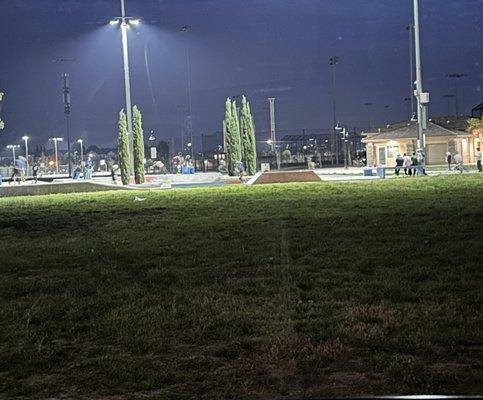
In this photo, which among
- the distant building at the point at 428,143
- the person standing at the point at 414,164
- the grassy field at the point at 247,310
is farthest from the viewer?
the distant building at the point at 428,143

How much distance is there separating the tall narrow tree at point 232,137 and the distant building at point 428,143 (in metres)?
18.9

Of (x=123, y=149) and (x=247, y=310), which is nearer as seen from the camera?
(x=247, y=310)

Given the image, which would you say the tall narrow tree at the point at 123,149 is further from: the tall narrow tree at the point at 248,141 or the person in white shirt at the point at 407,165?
the person in white shirt at the point at 407,165

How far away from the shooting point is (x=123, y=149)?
38500mm

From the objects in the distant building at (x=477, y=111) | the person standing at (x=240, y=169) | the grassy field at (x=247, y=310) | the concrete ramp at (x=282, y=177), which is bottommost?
the grassy field at (x=247, y=310)

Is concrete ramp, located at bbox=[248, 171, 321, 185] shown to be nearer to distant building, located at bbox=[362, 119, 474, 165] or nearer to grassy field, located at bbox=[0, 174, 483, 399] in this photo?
grassy field, located at bbox=[0, 174, 483, 399]

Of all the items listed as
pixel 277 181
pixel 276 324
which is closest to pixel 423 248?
pixel 276 324

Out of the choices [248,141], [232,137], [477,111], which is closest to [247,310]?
[232,137]

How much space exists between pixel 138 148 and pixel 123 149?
92 centimetres

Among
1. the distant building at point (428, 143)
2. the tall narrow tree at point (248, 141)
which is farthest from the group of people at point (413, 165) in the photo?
the distant building at point (428, 143)

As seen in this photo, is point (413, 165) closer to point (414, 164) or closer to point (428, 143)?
point (414, 164)

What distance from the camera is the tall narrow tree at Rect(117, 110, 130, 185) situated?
124 feet

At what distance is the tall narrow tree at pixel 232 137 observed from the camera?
147 ft

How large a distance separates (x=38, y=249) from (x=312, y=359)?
825 cm
